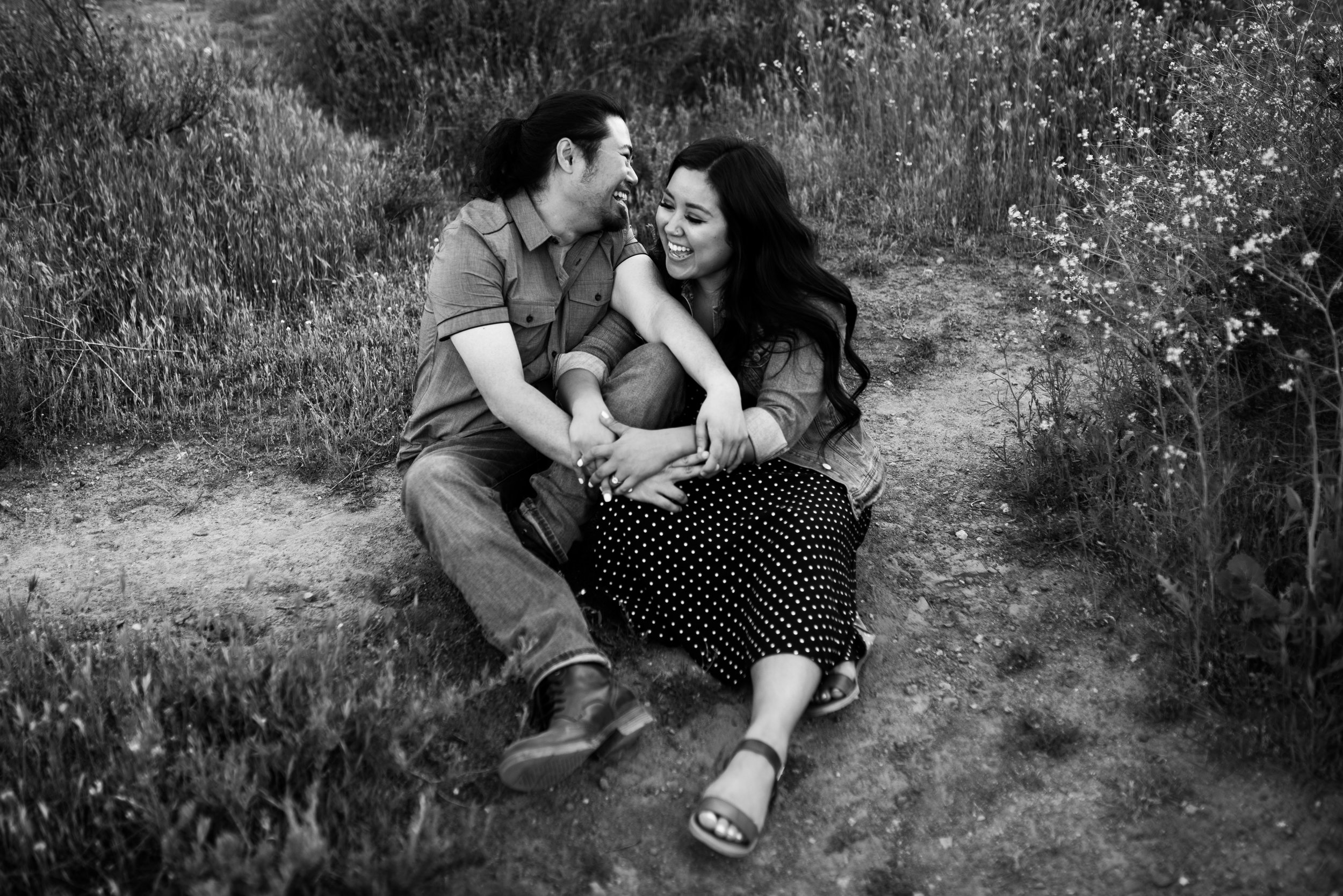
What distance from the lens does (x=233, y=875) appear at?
257 centimetres

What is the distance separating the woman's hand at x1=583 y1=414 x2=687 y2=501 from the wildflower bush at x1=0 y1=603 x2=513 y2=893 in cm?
76

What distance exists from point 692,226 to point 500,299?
2.32 ft

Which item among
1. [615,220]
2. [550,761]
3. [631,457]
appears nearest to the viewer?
[550,761]

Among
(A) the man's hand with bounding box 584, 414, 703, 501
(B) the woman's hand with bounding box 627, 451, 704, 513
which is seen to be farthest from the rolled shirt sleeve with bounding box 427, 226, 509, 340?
(B) the woman's hand with bounding box 627, 451, 704, 513

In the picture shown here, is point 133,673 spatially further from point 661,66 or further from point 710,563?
point 661,66

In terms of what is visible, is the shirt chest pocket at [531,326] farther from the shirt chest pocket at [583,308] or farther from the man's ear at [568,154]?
the man's ear at [568,154]

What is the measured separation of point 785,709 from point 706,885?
0.52 m

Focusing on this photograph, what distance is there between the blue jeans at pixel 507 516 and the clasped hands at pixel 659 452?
0.42ft

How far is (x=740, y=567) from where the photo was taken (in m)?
3.56

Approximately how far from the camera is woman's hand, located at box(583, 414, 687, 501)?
363 centimetres

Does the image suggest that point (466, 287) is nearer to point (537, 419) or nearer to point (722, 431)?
point (537, 419)

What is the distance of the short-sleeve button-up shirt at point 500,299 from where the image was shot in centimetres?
384

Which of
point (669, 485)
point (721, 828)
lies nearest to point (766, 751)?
point (721, 828)

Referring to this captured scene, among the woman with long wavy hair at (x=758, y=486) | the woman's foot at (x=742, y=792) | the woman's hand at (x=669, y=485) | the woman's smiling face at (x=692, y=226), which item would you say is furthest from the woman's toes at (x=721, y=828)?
the woman's smiling face at (x=692, y=226)
